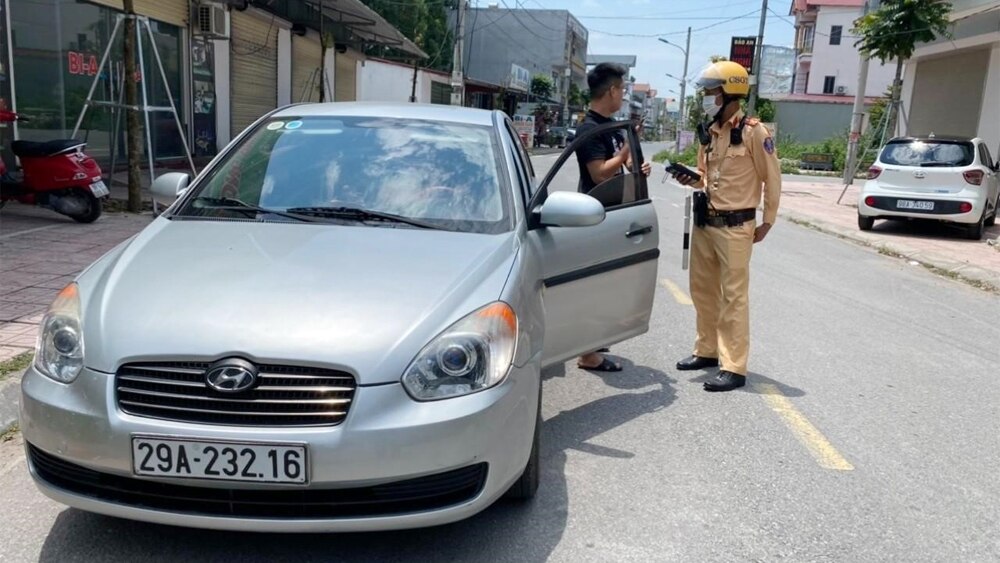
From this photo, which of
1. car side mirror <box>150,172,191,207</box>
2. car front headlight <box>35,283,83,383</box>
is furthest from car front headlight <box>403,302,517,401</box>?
car side mirror <box>150,172,191,207</box>

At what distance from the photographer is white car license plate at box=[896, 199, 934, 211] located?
1345cm

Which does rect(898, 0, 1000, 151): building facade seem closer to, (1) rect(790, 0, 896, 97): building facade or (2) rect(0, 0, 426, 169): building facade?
(2) rect(0, 0, 426, 169): building facade

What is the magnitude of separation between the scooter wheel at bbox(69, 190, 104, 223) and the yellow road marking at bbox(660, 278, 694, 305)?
6.25 metres

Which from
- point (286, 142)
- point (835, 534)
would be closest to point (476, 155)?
point (286, 142)

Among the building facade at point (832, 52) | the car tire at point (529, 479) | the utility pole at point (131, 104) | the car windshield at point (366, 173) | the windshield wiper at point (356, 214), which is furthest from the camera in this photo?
the building facade at point (832, 52)

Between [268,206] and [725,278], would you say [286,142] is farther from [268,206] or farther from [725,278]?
[725,278]

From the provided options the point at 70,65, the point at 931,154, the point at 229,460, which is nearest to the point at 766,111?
the point at 931,154

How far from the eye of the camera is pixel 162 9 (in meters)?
15.6

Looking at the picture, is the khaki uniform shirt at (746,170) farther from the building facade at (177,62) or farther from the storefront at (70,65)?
the storefront at (70,65)

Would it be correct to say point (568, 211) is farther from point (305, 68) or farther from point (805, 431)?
point (305, 68)

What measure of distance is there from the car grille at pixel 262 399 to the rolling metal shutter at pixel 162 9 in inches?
511

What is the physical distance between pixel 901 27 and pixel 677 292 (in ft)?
48.4

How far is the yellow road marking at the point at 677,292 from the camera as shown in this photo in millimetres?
7761

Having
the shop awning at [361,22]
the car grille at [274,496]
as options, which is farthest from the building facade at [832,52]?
the car grille at [274,496]
